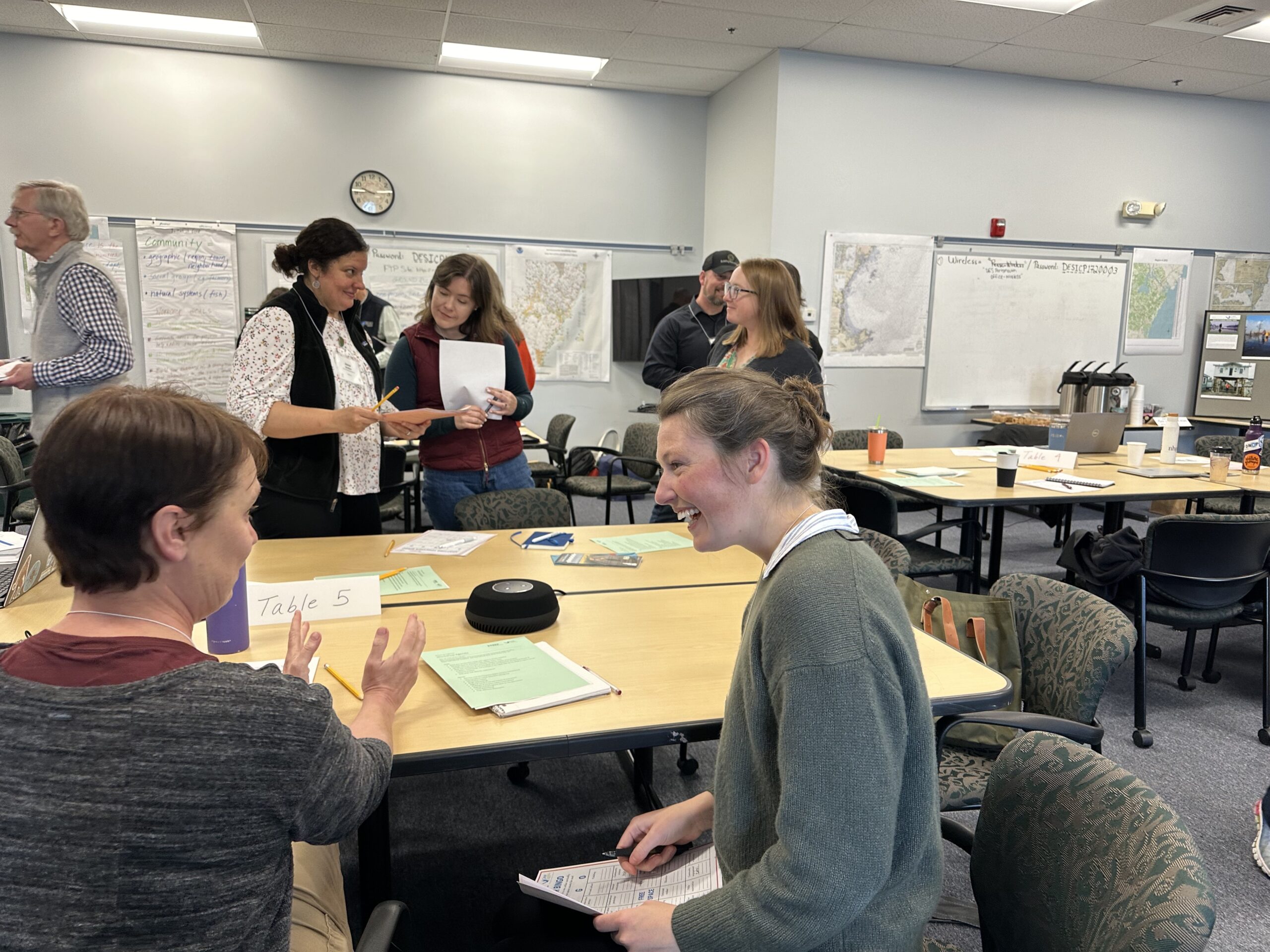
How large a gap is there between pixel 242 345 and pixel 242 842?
1.87m

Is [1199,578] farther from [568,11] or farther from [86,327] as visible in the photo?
[568,11]

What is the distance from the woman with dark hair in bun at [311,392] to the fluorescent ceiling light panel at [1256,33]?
5.25 metres

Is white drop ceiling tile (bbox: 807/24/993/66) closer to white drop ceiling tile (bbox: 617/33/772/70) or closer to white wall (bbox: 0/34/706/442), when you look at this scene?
white drop ceiling tile (bbox: 617/33/772/70)

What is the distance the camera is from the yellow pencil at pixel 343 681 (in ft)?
4.48

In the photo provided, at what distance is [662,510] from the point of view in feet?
11.2

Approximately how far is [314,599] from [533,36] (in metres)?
4.40

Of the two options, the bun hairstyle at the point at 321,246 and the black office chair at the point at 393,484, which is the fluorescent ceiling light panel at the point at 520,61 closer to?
the black office chair at the point at 393,484

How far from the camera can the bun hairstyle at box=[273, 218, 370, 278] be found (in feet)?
7.75

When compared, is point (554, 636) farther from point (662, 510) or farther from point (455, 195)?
point (455, 195)

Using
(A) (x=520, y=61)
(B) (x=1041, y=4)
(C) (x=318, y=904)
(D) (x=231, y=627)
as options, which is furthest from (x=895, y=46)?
(C) (x=318, y=904)

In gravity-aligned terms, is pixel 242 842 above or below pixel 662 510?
above

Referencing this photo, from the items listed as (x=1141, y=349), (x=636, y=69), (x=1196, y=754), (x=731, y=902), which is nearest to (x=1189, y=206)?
(x=1141, y=349)

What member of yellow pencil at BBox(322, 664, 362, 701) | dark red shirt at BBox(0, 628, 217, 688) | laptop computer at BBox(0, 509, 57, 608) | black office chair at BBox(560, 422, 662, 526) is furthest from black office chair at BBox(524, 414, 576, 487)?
dark red shirt at BBox(0, 628, 217, 688)

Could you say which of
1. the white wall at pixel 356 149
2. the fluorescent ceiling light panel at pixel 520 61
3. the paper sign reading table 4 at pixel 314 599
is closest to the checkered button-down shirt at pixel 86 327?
the paper sign reading table 4 at pixel 314 599
